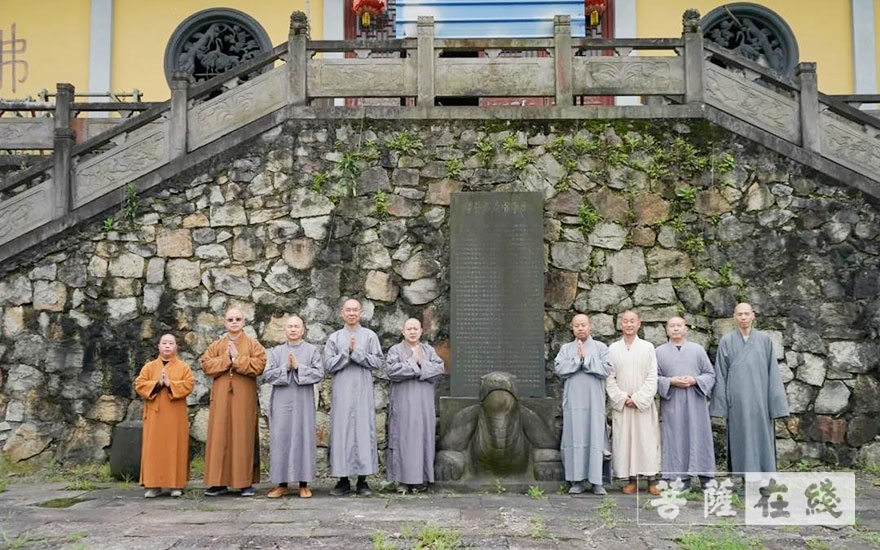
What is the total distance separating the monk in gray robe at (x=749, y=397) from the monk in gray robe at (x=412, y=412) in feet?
7.77

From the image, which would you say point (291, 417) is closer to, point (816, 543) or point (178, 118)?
point (178, 118)

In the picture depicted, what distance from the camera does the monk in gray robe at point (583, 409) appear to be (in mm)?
Result: 6660

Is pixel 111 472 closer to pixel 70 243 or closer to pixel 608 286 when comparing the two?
pixel 70 243

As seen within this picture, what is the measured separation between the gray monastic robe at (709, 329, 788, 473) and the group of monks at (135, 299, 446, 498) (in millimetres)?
2394

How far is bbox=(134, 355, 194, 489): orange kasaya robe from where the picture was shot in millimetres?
6594

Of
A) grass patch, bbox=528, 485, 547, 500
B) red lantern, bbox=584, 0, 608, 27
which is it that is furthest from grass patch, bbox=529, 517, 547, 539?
red lantern, bbox=584, 0, 608, 27

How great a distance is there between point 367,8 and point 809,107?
569 cm

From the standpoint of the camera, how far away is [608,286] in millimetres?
8289

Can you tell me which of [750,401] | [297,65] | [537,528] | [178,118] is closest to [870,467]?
[750,401]

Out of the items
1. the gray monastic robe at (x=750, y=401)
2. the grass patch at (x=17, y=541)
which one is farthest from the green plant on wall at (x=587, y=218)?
the grass patch at (x=17, y=541)

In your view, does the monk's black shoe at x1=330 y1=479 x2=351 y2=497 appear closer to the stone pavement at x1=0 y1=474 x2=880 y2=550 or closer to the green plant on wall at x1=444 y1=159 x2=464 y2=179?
the stone pavement at x1=0 y1=474 x2=880 y2=550

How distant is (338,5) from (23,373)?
6397 millimetres

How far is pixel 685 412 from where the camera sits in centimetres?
677

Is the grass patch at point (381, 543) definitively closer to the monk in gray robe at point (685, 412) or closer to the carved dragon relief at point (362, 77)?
the monk in gray robe at point (685, 412)
